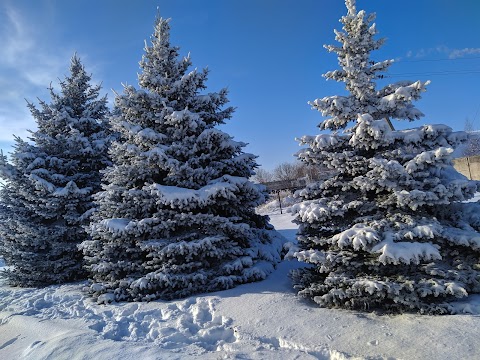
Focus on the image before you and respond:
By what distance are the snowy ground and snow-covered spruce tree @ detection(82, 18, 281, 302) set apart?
1.49 ft

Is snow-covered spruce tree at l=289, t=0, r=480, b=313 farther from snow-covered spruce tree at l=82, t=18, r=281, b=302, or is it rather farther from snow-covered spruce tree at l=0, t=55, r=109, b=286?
snow-covered spruce tree at l=0, t=55, r=109, b=286

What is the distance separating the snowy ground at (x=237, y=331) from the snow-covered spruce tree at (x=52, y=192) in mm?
2727

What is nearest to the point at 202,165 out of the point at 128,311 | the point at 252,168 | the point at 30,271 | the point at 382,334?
the point at 252,168

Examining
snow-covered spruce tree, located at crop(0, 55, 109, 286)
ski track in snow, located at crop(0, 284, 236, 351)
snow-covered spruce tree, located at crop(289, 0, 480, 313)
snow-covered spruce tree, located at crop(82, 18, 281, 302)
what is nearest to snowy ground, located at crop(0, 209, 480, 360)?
ski track in snow, located at crop(0, 284, 236, 351)

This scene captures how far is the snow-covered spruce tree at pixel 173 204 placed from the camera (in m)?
5.58

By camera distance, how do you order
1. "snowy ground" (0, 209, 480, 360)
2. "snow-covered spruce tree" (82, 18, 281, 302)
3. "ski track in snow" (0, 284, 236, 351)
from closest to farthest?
"snowy ground" (0, 209, 480, 360), "ski track in snow" (0, 284, 236, 351), "snow-covered spruce tree" (82, 18, 281, 302)

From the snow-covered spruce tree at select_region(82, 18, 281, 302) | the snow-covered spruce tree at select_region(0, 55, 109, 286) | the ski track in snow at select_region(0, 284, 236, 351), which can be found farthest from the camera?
the snow-covered spruce tree at select_region(0, 55, 109, 286)

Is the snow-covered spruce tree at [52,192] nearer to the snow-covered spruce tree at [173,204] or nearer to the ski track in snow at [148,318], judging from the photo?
the ski track in snow at [148,318]

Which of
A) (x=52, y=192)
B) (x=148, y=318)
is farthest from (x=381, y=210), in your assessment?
(x=52, y=192)

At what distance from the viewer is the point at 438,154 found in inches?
152

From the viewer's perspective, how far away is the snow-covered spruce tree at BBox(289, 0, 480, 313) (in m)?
3.88

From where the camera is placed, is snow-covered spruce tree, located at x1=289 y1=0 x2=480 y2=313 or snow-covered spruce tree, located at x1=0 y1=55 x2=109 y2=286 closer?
snow-covered spruce tree, located at x1=289 y1=0 x2=480 y2=313

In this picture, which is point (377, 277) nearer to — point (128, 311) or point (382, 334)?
point (382, 334)

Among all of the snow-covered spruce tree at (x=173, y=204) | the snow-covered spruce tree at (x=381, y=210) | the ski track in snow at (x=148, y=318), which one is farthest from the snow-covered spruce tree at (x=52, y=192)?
the snow-covered spruce tree at (x=381, y=210)
